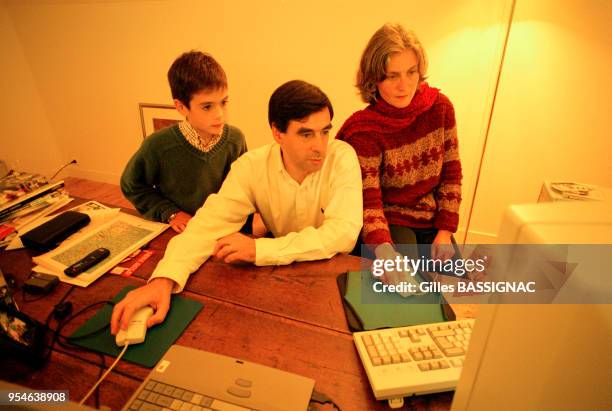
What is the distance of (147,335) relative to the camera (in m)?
0.71

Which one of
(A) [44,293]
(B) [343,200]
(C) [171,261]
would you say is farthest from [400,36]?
(A) [44,293]

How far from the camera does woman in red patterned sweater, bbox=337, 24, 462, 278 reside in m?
1.19

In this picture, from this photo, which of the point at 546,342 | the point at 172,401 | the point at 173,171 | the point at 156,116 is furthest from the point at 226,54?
the point at 546,342

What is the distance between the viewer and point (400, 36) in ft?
3.81

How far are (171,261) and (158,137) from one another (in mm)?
851

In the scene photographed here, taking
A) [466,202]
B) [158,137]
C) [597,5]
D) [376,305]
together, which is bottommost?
[466,202]

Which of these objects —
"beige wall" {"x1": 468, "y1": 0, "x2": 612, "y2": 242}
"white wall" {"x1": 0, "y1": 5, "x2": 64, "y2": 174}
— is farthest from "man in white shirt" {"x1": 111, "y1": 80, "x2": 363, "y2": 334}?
"white wall" {"x1": 0, "y1": 5, "x2": 64, "y2": 174}

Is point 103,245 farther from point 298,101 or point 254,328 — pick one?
point 298,101

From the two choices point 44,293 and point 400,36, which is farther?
point 400,36

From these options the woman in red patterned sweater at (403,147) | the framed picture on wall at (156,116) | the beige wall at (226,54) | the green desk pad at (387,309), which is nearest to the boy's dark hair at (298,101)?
the woman in red patterned sweater at (403,147)

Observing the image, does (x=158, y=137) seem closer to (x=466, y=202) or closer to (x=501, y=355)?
(x=501, y=355)

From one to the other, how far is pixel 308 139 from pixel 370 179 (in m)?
0.32

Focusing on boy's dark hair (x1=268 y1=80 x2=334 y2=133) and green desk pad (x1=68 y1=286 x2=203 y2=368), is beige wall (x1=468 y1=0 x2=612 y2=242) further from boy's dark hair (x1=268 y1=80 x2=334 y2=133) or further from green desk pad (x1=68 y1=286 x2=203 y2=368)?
green desk pad (x1=68 y1=286 x2=203 y2=368)

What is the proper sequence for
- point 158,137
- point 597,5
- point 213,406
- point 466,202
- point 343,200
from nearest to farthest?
point 213,406 → point 343,200 → point 158,137 → point 597,5 → point 466,202
